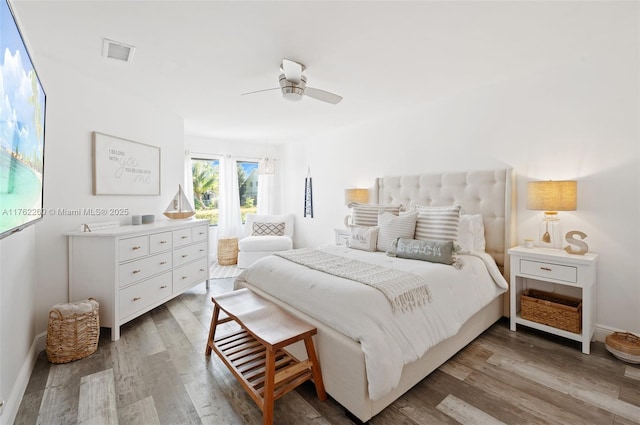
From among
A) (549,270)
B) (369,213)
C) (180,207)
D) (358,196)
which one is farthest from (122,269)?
(549,270)

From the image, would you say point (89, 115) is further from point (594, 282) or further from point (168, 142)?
point (594, 282)

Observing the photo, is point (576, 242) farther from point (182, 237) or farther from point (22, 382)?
point (22, 382)

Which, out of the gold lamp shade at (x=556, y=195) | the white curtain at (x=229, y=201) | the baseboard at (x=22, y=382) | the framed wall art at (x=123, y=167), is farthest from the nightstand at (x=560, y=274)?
the white curtain at (x=229, y=201)

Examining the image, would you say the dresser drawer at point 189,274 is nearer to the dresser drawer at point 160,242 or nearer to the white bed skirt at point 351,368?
the dresser drawer at point 160,242

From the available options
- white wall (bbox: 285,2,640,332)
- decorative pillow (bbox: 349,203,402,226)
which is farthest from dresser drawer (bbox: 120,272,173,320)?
white wall (bbox: 285,2,640,332)

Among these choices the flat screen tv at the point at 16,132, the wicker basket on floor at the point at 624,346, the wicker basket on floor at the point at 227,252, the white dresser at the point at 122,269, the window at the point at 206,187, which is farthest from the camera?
the window at the point at 206,187

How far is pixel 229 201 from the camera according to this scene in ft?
18.1

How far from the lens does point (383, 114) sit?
3824 millimetres

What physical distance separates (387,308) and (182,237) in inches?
102

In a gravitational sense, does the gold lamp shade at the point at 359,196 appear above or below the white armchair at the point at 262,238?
above

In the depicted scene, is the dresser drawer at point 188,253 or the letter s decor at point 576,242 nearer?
the letter s decor at point 576,242

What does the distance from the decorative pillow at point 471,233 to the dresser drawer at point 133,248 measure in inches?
119

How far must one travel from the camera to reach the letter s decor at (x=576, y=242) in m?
2.27

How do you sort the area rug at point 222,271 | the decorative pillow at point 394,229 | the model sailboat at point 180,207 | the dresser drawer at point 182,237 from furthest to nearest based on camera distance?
the area rug at point 222,271 → the model sailboat at point 180,207 → the dresser drawer at point 182,237 → the decorative pillow at point 394,229
